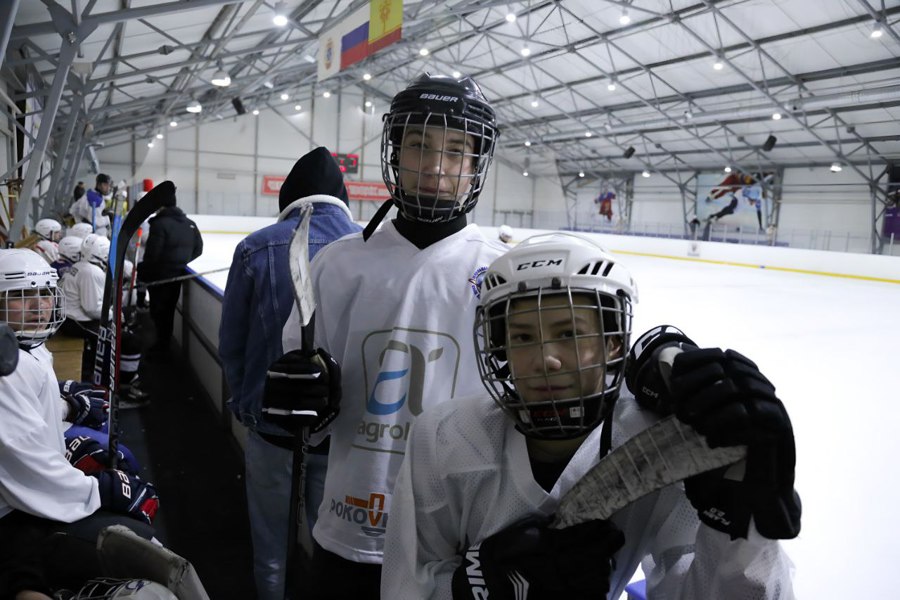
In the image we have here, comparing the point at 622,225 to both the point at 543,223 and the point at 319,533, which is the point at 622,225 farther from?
the point at 319,533

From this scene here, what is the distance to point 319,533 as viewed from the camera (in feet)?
3.80

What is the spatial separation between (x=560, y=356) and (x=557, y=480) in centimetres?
16

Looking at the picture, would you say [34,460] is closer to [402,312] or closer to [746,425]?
[402,312]

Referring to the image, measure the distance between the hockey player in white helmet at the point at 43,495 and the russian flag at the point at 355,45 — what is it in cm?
428

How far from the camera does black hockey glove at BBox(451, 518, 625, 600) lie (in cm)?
70

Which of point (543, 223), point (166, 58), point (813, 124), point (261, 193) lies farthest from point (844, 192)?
point (261, 193)

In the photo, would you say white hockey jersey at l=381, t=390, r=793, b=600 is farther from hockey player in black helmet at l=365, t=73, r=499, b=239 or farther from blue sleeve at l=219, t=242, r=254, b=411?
blue sleeve at l=219, t=242, r=254, b=411

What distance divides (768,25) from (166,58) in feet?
37.7

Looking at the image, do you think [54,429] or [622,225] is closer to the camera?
[54,429]

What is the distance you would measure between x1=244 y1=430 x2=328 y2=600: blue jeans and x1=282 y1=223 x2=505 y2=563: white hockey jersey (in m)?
0.56

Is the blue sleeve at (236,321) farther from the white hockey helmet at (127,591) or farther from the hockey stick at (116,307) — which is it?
the white hockey helmet at (127,591)

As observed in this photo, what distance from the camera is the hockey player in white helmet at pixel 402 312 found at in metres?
1.12

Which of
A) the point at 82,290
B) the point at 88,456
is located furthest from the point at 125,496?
the point at 82,290

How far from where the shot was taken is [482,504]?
84cm
